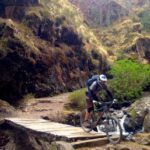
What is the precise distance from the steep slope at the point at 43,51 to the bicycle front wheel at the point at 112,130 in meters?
12.6

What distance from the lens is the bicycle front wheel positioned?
1227 cm

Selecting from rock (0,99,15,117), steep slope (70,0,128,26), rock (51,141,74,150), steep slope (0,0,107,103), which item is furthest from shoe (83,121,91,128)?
steep slope (70,0,128,26)

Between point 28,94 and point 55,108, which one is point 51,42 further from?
point 55,108

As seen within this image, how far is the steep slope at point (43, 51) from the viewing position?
24.3 meters

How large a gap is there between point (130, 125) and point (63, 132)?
18.1 feet

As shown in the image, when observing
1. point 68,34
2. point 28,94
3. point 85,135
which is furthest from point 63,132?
point 68,34

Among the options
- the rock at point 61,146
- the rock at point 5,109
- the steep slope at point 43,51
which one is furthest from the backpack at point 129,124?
the steep slope at point 43,51

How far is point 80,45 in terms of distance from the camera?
105 feet

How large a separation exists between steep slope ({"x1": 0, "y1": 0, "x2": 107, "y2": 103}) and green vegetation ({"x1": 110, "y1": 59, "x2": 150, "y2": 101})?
3.88 metres

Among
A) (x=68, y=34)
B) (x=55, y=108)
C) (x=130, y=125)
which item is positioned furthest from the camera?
(x=68, y=34)

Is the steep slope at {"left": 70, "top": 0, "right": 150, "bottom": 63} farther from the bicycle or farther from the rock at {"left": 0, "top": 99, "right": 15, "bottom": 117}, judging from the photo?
the bicycle

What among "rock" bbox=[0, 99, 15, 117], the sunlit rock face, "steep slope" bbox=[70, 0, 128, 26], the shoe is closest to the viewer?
the shoe

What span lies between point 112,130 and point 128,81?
50.3 ft

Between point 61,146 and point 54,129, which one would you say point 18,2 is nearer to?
point 54,129
